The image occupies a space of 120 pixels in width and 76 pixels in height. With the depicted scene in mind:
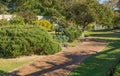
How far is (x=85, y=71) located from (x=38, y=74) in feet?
6.18

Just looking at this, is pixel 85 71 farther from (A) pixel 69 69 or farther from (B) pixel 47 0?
(B) pixel 47 0

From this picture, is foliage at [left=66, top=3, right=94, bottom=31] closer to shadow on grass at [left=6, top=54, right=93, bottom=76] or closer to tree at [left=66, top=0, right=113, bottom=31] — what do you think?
tree at [left=66, top=0, right=113, bottom=31]

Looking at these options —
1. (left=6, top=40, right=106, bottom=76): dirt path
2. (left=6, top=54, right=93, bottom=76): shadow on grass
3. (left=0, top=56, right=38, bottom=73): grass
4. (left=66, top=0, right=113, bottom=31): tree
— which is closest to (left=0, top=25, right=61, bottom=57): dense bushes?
(left=0, top=56, right=38, bottom=73): grass

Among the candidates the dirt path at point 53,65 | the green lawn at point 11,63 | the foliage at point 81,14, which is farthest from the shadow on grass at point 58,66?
the foliage at point 81,14

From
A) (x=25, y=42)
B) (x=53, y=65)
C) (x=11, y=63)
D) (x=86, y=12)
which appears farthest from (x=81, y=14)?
(x=53, y=65)

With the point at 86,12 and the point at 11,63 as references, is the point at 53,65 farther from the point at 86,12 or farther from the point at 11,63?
the point at 86,12

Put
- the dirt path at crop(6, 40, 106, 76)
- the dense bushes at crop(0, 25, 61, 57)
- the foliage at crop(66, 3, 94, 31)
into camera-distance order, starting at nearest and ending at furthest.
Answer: the dirt path at crop(6, 40, 106, 76) → the dense bushes at crop(0, 25, 61, 57) → the foliage at crop(66, 3, 94, 31)

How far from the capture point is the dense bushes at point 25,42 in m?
14.5

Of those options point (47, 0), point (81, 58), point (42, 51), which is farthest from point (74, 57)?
point (47, 0)

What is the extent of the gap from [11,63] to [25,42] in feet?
5.68

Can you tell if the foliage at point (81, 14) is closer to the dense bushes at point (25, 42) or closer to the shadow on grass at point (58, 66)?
the dense bushes at point (25, 42)

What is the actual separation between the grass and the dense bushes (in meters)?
0.46

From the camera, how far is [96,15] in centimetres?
A: 3145

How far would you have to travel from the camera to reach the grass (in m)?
12.0
